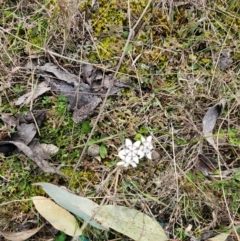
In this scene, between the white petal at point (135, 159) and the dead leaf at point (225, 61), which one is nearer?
the white petal at point (135, 159)

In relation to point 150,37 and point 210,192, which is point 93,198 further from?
point 150,37

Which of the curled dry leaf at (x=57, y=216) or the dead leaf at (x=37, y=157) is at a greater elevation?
the dead leaf at (x=37, y=157)

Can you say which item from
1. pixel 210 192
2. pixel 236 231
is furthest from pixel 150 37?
pixel 236 231

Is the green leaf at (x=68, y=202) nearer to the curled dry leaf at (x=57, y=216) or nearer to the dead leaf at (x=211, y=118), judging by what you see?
the curled dry leaf at (x=57, y=216)

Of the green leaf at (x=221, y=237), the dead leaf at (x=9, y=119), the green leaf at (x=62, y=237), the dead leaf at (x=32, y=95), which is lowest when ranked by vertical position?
the green leaf at (x=62, y=237)

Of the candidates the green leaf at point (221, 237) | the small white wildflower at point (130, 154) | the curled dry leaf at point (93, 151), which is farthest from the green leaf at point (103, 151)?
the green leaf at point (221, 237)

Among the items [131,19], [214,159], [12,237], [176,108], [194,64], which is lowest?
[12,237]
